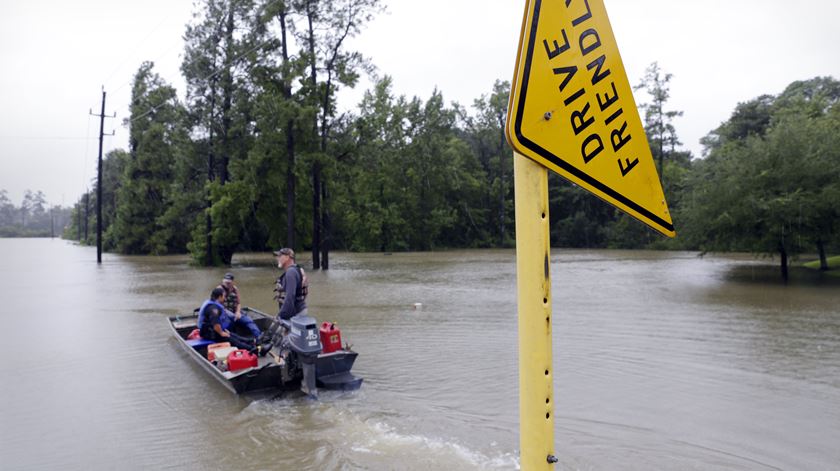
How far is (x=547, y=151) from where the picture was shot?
1.66m

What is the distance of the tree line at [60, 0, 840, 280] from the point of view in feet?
74.7

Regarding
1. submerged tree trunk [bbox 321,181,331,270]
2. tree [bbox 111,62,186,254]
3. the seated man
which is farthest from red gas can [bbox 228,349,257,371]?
tree [bbox 111,62,186,254]

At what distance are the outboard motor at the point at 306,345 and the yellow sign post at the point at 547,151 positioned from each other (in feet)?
20.9

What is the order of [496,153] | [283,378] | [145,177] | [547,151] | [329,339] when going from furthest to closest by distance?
[496,153] < [145,177] < [329,339] < [283,378] < [547,151]

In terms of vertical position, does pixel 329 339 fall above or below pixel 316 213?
below

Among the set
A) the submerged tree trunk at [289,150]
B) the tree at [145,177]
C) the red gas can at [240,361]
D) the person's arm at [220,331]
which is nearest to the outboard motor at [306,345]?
the red gas can at [240,361]

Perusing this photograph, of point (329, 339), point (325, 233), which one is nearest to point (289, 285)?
point (329, 339)

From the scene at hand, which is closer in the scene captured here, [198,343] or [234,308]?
[198,343]

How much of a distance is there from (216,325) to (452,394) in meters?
4.61

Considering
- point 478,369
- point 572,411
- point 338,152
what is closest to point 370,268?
point 338,152

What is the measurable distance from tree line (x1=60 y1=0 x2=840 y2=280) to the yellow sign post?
22.9 metres

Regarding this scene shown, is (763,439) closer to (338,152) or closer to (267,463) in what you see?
(267,463)

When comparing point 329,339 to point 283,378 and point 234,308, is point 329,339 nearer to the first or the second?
point 283,378

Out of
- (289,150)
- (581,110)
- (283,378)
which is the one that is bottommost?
(283,378)
